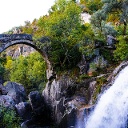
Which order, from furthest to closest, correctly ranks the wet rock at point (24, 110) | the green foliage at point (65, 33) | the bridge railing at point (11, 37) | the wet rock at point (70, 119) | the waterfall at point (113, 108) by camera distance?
the wet rock at point (24, 110) → the green foliage at point (65, 33) → the bridge railing at point (11, 37) → the wet rock at point (70, 119) → the waterfall at point (113, 108)

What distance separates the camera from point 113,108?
18188mm

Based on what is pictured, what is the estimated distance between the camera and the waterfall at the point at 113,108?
16.9 meters

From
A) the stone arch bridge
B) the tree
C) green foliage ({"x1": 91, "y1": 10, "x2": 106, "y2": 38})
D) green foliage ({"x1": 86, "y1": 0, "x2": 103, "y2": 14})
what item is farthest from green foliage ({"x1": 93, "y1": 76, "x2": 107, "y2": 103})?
green foliage ({"x1": 86, "y1": 0, "x2": 103, "y2": 14})

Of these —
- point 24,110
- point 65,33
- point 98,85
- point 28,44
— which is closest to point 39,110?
point 24,110

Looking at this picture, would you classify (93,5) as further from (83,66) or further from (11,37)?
(11,37)

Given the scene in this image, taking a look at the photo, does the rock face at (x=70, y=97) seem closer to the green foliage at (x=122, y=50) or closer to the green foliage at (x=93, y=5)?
the green foliage at (x=122, y=50)

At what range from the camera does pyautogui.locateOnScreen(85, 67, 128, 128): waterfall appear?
667 inches

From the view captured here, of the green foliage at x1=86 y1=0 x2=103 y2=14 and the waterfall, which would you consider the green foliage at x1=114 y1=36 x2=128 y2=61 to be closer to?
the waterfall

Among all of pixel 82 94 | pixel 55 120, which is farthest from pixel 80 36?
pixel 55 120

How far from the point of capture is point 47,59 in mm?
29297

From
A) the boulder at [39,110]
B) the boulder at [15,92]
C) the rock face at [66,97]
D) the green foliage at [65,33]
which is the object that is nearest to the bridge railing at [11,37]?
the green foliage at [65,33]

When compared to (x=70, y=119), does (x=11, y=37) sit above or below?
above

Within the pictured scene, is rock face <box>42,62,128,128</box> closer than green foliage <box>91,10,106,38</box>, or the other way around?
rock face <box>42,62,128,128</box>

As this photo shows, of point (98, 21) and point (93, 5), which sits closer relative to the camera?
point (98, 21)
